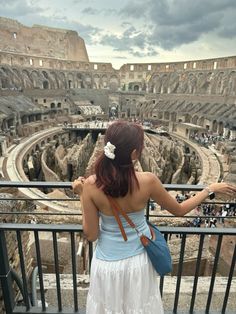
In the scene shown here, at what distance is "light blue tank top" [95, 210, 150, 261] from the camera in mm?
1735

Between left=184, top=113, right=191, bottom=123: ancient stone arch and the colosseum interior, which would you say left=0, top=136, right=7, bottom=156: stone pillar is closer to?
the colosseum interior

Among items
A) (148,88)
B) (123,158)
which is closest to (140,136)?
(123,158)

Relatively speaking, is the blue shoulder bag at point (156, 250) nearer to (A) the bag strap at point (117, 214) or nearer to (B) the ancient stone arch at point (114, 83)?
(A) the bag strap at point (117, 214)

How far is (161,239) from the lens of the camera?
1872mm

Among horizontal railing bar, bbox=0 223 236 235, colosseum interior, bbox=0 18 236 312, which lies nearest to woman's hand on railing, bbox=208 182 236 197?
horizontal railing bar, bbox=0 223 236 235

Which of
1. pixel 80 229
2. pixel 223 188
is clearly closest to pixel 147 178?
pixel 223 188

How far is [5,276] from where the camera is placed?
2.31 meters

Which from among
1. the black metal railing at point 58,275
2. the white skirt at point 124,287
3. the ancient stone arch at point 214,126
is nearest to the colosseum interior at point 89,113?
the ancient stone arch at point 214,126

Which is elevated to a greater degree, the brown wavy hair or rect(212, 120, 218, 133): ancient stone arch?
the brown wavy hair

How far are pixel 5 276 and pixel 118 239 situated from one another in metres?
1.32

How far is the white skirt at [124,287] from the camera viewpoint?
5.90 ft

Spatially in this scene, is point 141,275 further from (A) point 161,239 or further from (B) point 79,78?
(B) point 79,78

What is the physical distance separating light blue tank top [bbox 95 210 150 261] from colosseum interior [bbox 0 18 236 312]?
8.71 feet

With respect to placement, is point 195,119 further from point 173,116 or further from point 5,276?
point 5,276
